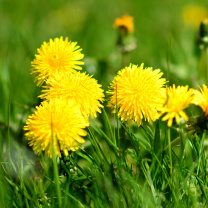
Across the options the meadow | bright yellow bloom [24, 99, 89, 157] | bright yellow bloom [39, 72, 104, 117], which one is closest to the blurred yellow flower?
the meadow

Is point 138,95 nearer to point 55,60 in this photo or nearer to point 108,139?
point 108,139

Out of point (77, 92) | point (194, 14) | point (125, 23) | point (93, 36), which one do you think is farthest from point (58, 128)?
point (194, 14)

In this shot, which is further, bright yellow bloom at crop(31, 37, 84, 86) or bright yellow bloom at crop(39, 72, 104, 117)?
bright yellow bloom at crop(31, 37, 84, 86)

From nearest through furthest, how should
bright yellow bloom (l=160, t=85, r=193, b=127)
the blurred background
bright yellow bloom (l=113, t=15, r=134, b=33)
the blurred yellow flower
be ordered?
bright yellow bloom (l=160, t=85, r=193, b=127), the blurred background, bright yellow bloom (l=113, t=15, r=134, b=33), the blurred yellow flower

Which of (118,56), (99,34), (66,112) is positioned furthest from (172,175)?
(99,34)

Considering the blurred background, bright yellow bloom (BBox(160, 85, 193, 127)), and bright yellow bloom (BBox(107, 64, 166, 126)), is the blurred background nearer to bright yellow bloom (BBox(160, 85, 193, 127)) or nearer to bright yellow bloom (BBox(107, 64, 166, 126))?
bright yellow bloom (BBox(107, 64, 166, 126))

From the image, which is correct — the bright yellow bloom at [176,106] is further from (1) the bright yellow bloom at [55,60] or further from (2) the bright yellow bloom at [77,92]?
(1) the bright yellow bloom at [55,60]
